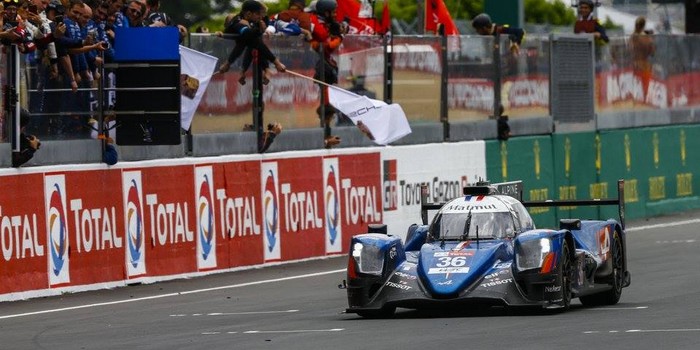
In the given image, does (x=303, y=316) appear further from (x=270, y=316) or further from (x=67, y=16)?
(x=67, y=16)

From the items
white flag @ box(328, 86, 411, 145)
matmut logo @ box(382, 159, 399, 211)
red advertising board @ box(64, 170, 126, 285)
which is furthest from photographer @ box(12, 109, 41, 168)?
matmut logo @ box(382, 159, 399, 211)

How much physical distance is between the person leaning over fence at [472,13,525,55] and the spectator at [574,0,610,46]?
2824mm

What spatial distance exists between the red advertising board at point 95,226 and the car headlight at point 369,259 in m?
5.26

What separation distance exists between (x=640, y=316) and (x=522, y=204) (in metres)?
2.37

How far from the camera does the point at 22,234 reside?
2022cm

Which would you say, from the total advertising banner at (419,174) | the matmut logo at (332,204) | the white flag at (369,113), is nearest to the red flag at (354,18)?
the total advertising banner at (419,174)

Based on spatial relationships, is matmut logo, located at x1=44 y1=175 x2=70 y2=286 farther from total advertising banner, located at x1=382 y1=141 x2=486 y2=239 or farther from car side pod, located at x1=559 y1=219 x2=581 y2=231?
total advertising banner, located at x1=382 y1=141 x2=486 y2=239

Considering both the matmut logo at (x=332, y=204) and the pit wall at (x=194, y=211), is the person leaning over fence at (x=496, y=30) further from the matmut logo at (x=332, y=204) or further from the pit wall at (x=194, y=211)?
the matmut logo at (x=332, y=204)

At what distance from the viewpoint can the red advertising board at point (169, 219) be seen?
73.3 ft

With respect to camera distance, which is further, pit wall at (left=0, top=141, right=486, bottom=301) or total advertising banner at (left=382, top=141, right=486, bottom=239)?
total advertising banner at (left=382, top=141, right=486, bottom=239)

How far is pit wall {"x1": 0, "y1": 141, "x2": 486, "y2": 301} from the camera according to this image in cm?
2048

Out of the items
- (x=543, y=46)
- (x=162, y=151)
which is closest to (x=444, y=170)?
(x=543, y=46)

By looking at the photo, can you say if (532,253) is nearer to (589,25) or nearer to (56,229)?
(56,229)

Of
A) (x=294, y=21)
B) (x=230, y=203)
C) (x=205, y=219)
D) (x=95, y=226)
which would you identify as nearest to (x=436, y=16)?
(x=294, y=21)
